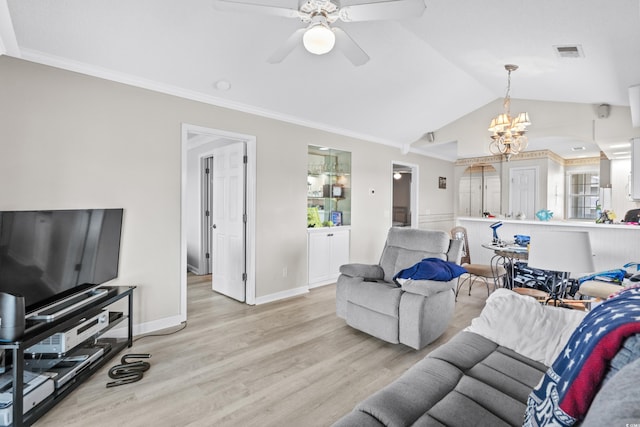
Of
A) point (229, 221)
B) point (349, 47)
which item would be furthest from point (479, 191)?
point (349, 47)

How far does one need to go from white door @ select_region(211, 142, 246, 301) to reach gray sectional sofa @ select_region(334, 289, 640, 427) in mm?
2950

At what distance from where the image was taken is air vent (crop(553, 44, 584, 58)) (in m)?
2.85

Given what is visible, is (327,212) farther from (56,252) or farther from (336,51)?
(56,252)

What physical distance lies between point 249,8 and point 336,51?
5.22ft

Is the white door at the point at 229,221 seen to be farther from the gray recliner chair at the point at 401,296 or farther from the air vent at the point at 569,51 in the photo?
the air vent at the point at 569,51

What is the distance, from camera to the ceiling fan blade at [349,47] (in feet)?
6.76

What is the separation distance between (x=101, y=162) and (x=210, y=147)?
8.00 feet

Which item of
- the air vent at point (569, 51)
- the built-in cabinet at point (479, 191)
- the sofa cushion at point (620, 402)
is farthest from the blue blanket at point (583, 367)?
the built-in cabinet at point (479, 191)

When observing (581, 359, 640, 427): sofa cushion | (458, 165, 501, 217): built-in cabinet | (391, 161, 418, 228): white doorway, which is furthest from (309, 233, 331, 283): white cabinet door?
(458, 165, 501, 217): built-in cabinet

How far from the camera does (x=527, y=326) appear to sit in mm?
1894

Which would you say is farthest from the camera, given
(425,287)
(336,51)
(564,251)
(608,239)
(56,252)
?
(608,239)

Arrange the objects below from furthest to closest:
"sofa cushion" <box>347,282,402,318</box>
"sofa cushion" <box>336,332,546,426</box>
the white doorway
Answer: the white doorway
"sofa cushion" <box>347,282,402,318</box>
"sofa cushion" <box>336,332,546,426</box>

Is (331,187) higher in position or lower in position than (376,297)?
higher

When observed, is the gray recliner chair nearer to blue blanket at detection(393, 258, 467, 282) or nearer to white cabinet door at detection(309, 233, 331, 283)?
blue blanket at detection(393, 258, 467, 282)
